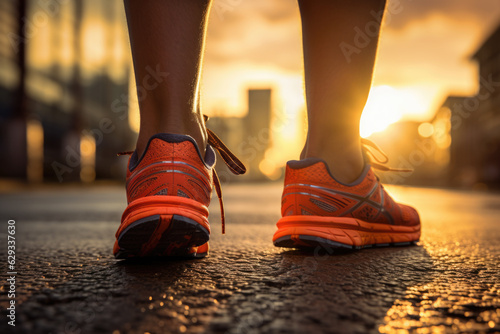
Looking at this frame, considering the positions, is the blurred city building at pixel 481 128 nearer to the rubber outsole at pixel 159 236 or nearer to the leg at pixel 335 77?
the leg at pixel 335 77

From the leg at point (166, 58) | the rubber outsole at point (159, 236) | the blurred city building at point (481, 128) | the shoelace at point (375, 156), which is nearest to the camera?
the rubber outsole at point (159, 236)

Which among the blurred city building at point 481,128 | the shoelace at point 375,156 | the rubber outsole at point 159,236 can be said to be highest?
the blurred city building at point 481,128

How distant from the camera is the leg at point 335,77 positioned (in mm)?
1052

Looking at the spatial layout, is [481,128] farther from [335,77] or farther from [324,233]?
[324,233]

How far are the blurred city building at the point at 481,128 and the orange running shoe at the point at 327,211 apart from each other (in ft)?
60.4

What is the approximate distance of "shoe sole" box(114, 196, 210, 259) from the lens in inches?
30.9

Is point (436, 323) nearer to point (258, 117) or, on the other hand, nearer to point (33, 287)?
point (33, 287)

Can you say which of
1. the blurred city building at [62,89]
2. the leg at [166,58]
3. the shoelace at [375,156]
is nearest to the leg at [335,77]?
the shoelace at [375,156]

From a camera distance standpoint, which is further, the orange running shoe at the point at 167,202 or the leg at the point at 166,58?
the leg at the point at 166,58

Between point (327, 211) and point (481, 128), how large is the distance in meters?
24.6

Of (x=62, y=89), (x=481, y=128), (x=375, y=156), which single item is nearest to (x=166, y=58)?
(x=375, y=156)

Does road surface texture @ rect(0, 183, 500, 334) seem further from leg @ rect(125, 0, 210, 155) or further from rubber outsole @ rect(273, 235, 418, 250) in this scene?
leg @ rect(125, 0, 210, 155)

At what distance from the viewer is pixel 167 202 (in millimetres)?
813

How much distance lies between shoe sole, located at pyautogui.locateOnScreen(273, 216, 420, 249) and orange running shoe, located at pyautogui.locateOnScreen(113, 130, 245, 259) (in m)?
0.20
